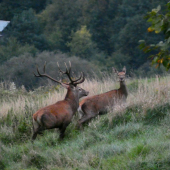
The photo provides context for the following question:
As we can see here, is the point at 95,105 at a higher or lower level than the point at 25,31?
lower

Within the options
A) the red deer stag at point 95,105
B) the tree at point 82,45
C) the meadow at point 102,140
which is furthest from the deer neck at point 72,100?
the tree at point 82,45

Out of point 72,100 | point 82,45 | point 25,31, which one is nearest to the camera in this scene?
point 72,100

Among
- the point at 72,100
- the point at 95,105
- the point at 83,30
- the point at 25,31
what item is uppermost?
the point at 25,31

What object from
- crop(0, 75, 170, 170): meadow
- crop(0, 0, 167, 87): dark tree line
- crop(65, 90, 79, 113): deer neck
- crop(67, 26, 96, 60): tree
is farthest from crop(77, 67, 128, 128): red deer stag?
crop(67, 26, 96, 60): tree

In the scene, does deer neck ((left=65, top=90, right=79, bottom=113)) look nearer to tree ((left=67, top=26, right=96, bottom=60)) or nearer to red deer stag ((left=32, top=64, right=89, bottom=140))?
red deer stag ((left=32, top=64, right=89, bottom=140))

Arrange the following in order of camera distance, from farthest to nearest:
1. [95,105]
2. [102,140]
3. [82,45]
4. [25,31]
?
[82,45]
[25,31]
[95,105]
[102,140]

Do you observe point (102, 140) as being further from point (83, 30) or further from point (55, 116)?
point (83, 30)

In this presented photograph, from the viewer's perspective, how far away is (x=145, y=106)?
996cm

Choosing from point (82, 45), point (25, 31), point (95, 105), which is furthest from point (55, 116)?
point (25, 31)

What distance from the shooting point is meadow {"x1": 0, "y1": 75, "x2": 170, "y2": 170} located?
23.1 feet

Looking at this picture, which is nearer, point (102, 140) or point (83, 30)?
point (102, 140)

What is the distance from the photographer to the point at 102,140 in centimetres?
852

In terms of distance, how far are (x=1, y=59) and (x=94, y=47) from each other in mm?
12591

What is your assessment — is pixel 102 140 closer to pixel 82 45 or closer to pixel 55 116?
pixel 55 116
